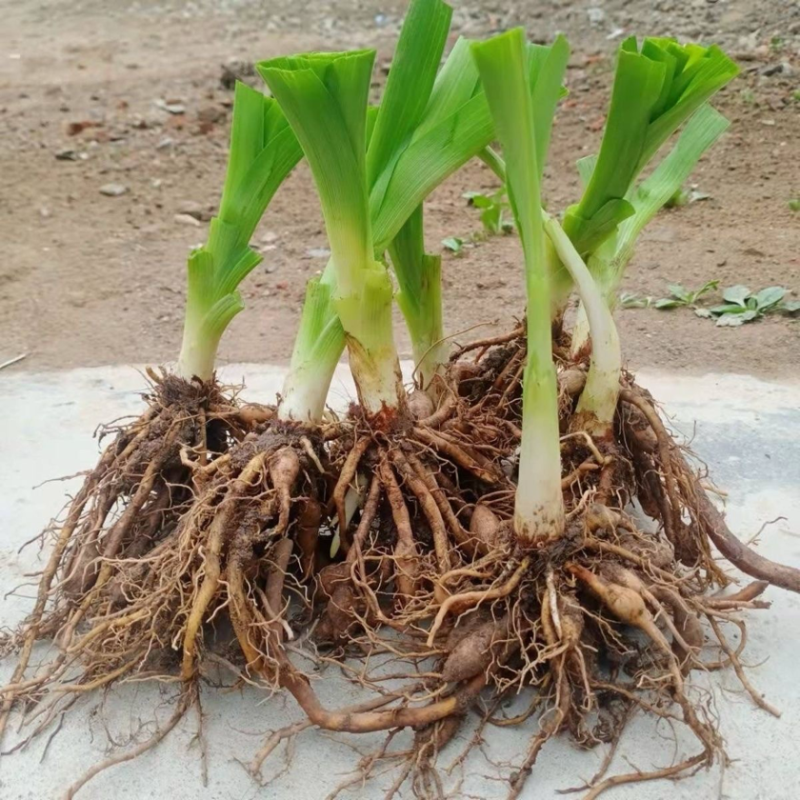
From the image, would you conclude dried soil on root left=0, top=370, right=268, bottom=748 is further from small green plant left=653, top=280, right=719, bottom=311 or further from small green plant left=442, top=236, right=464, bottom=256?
small green plant left=442, top=236, right=464, bottom=256

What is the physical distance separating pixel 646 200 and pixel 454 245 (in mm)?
1522

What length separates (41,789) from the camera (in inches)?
36.8

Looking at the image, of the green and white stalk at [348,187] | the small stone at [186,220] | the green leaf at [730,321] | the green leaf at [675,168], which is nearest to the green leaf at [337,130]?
the green and white stalk at [348,187]

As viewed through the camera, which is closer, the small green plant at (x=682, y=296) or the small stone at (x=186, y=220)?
the small green plant at (x=682, y=296)

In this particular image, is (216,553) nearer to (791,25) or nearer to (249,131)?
(249,131)

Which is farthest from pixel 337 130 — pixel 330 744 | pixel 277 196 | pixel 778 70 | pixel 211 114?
pixel 778 70

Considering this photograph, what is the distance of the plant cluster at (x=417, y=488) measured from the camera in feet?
3.17

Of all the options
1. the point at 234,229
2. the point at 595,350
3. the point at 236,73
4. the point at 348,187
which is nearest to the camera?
the point at 348,187

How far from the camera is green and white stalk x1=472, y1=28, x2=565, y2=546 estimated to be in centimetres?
86

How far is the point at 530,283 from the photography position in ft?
3.09

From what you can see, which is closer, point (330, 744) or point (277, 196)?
point (330, 744)

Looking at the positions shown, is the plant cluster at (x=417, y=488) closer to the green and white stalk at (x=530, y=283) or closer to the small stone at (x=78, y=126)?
the green and white stalk at (x=530, y=283)

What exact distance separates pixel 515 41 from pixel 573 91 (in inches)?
130

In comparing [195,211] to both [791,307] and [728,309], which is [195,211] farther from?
[791,307]
